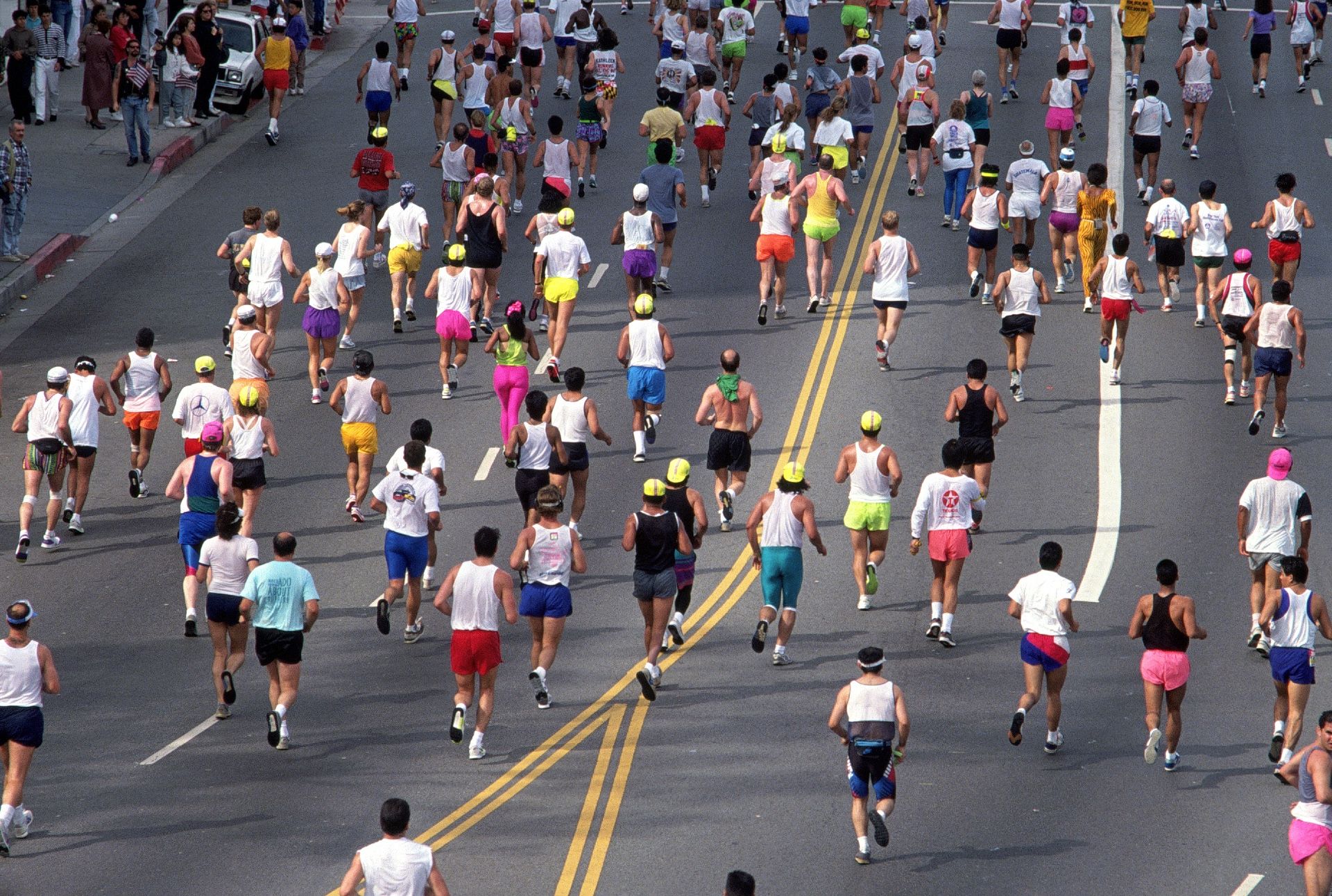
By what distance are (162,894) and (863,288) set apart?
53.9ft

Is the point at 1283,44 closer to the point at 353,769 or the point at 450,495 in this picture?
the point at 450,495

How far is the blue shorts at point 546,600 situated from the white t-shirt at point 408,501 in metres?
1.66

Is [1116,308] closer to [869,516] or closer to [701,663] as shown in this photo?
[869,516]

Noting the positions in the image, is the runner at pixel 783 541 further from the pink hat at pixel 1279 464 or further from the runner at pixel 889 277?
the runner at pixel 889 277

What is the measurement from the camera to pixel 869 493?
1819 centimetres

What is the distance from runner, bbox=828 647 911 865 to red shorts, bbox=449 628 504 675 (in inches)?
119

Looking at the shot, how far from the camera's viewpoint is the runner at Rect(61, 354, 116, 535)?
2034 centimetres

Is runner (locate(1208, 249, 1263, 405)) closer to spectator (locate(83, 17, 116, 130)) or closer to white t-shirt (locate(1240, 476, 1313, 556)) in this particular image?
white t-shirt (locate(1240, 476, 1313, 556))

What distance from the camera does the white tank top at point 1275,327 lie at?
859 inches

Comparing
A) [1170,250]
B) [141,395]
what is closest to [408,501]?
[141,395]

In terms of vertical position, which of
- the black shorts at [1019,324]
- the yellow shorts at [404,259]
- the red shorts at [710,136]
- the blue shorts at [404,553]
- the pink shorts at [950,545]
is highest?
the red shorts at [710,136]

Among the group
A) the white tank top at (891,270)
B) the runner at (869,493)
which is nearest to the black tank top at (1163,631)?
the runner at (869,493)

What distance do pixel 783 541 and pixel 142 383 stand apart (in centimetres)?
799

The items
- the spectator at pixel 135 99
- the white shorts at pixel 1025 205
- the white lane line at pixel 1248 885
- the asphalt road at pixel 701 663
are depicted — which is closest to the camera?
the white lane line at pixel 1248 885
